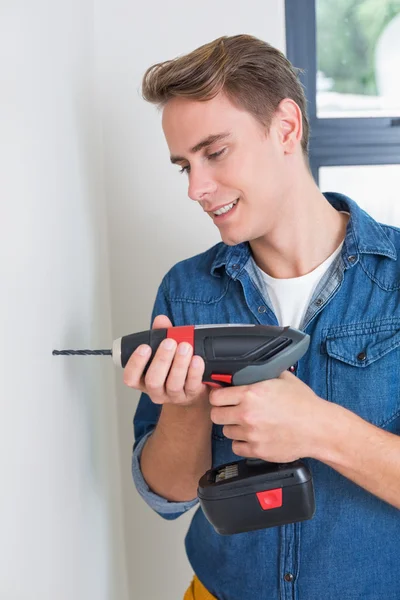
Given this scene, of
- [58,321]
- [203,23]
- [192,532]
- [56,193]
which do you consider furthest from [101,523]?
[203,23]

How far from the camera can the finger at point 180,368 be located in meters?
0.94

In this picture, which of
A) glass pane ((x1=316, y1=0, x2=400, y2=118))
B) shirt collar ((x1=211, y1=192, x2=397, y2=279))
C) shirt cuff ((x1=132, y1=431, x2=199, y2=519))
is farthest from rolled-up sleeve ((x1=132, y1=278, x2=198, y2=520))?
glass pane ((x1=316, y1=0, x2=400, y2=118))

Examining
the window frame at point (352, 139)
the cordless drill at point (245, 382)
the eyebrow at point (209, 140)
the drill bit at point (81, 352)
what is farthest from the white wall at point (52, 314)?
the window frame at point (352, 139)

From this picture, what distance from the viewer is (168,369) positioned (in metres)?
0.96

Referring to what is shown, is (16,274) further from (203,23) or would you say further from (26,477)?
(203,23)

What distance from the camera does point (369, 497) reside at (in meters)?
1.09

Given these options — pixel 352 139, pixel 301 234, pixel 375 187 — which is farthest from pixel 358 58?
pixel 301 234

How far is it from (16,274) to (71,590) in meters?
0.58

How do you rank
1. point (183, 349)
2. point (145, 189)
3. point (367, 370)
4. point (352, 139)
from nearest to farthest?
point (183, 349) < point (367, 370) < point (145, 189) < point (352, 139)

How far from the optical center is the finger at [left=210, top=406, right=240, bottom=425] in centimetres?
97

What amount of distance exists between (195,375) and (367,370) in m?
0.33

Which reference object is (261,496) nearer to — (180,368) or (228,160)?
(180,368)

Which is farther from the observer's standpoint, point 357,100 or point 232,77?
point 357,100

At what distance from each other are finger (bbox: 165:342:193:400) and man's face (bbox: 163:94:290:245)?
29cm
